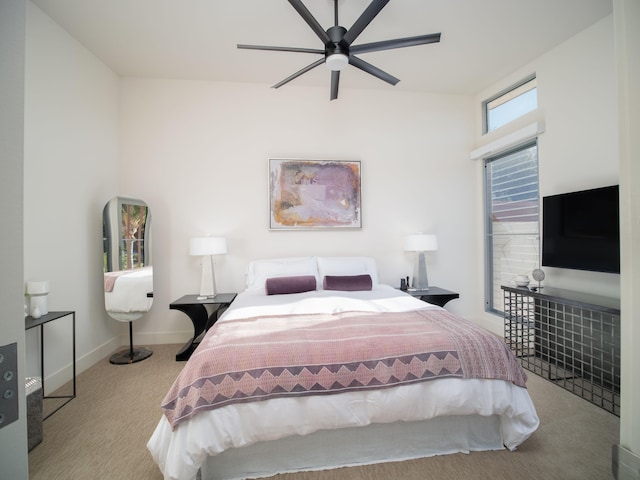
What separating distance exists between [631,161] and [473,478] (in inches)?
64.2

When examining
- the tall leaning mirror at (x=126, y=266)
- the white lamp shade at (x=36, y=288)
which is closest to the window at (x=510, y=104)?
the tall leaning mirror at (x=126, y=266)

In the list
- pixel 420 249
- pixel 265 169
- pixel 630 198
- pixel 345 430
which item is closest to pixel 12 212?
pixel 630 198

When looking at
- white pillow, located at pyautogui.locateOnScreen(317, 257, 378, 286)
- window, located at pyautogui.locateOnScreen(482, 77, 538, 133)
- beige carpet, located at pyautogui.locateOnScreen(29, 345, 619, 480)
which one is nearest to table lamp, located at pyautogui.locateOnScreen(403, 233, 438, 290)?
white pillow, located at pyautogui.locateOnScreen(317, 257, 378, 286)

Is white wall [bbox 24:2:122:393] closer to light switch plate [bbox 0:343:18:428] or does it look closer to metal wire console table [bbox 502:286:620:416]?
light switch plate [bbox 0:343:18:428]

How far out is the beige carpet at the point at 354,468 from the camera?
1.61 m

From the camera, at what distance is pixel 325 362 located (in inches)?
63.4

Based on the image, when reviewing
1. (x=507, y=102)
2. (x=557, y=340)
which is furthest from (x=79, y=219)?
(x=507, y=102)

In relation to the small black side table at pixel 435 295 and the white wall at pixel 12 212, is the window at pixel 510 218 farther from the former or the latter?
the white wall at pixel 12 212

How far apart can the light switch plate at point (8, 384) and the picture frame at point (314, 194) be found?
10.7ft

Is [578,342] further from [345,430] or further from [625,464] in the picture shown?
[345,430]

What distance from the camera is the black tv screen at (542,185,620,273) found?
7.52 ft

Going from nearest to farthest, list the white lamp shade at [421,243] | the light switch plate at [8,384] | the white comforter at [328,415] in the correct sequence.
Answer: the light switch plate at [8,384] < the white comforter at [328,415] < the white lamp shade at [421,243]

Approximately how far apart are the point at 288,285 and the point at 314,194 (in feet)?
4.14

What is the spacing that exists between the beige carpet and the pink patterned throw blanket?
1.53ft
